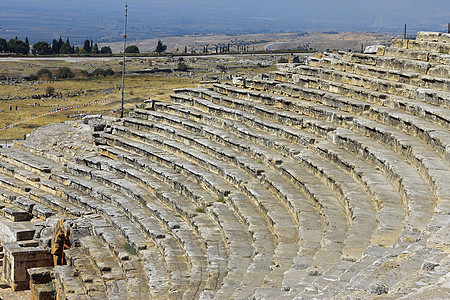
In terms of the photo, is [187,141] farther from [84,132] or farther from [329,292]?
[329,292]

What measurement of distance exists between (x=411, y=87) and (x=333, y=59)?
4.32 meters

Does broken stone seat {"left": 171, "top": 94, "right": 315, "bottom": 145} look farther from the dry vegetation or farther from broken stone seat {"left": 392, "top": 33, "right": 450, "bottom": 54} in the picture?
the dry vegetation

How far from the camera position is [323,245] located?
10242 mm

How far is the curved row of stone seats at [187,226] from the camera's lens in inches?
452

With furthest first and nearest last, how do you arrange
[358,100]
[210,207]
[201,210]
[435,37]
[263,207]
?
[435,37]
[358,100]
[201,210]
[210,207]
[263,207]

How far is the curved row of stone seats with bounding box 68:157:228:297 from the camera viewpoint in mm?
11492

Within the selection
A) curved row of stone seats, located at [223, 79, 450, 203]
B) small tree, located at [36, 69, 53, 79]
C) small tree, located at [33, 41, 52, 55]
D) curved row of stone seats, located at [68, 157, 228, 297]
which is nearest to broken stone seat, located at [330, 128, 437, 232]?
curved row of stone seats, located at [223, 79, 450, 203]

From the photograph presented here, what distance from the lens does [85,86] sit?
5441 cm

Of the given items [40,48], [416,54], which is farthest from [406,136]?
[40,48]

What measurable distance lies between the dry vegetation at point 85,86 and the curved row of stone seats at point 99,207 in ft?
43.6

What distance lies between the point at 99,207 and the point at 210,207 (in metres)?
3.38

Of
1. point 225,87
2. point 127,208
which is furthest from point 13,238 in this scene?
point 225,87

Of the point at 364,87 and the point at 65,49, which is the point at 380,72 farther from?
the point at 65,49

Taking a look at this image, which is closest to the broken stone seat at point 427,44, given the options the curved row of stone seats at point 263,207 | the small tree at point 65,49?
the curved row of stone seats at point 263,207
